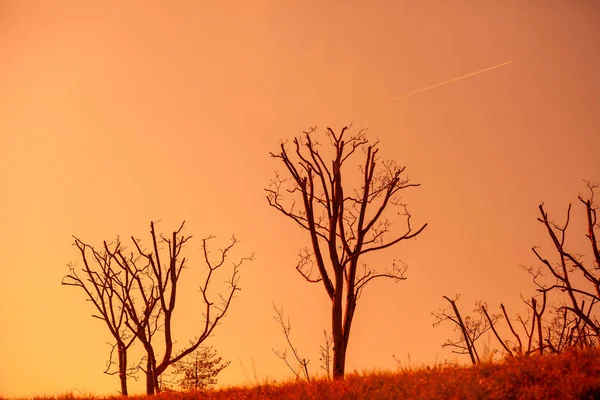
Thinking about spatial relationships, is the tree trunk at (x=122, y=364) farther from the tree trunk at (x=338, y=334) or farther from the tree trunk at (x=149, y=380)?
the tree trunk at (x=338, y=334)

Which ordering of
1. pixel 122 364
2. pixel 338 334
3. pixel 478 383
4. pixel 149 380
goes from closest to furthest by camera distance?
1. pixel 478 383
2. pixel 338 334
3. pixel 149 380
4. pixel 122 364

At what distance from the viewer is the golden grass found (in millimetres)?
6953

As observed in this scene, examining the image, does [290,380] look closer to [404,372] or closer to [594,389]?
[404,372]

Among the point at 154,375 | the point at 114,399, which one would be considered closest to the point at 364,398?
the point at 114,399

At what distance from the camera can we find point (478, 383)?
293 inches

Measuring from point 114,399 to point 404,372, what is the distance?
6848 millimetres

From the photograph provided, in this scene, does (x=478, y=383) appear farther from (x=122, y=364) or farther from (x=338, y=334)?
(x=122, y=364)

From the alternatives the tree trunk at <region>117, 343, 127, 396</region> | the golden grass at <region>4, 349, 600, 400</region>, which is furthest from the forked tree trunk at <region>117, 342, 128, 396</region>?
the golden grass at <region>4, 349, 600, 400</region>

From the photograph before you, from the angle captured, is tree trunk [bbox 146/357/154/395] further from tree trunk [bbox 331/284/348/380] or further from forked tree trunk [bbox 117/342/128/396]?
tree trunk [bbox 331/284/348/380]

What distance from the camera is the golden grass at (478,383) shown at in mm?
6953

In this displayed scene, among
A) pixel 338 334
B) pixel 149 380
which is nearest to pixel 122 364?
pixel 149 380

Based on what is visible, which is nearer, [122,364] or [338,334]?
[338,334]

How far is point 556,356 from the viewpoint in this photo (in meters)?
8.21

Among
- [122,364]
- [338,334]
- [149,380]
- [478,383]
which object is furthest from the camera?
[122,364]
